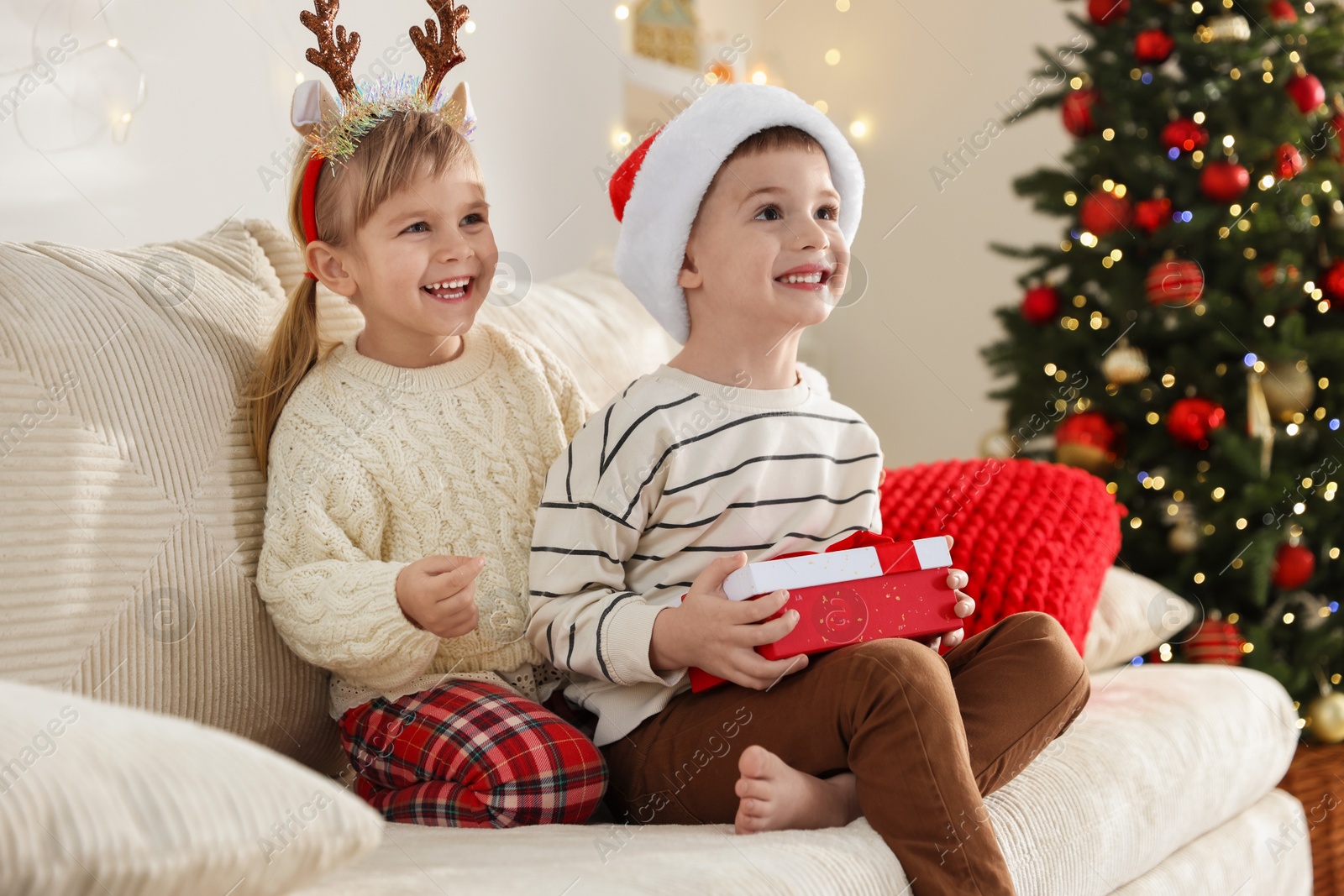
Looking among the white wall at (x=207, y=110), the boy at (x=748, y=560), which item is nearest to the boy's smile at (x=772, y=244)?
the boy at (x=748, y=560)

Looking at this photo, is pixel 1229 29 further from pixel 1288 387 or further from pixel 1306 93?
pixel 1288 387

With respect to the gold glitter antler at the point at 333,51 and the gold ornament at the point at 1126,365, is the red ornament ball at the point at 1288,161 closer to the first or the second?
the gold ornament at the point at 1126,365

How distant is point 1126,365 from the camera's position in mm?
2000

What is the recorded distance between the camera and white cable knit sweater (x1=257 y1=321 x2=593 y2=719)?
3.35 feet

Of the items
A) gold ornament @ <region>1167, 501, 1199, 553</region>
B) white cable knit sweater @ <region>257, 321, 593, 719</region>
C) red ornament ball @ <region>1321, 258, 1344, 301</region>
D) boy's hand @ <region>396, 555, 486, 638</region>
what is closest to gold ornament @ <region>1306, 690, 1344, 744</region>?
gold ornament @ <region>1167, 501, 1199, 553</region>

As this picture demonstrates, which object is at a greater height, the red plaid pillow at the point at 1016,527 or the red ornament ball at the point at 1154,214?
the red ornament ball at the point at 1154,214

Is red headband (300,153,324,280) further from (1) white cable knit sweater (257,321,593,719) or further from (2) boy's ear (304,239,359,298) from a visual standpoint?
(1) white cable knit sweater (257,321,593,719)

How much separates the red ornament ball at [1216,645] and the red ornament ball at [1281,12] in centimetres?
106

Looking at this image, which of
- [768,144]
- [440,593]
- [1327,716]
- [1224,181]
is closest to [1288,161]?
[1224,181]

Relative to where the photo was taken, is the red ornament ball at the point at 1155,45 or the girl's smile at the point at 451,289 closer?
the girl's smile at the point at 451,289

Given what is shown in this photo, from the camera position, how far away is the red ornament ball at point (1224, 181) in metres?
1.89

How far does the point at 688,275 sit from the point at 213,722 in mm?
636

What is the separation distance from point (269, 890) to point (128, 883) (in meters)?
0.09

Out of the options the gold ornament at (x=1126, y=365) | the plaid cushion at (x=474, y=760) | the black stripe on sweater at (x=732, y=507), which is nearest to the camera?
the plaid cushion at (x=474, y=760)
